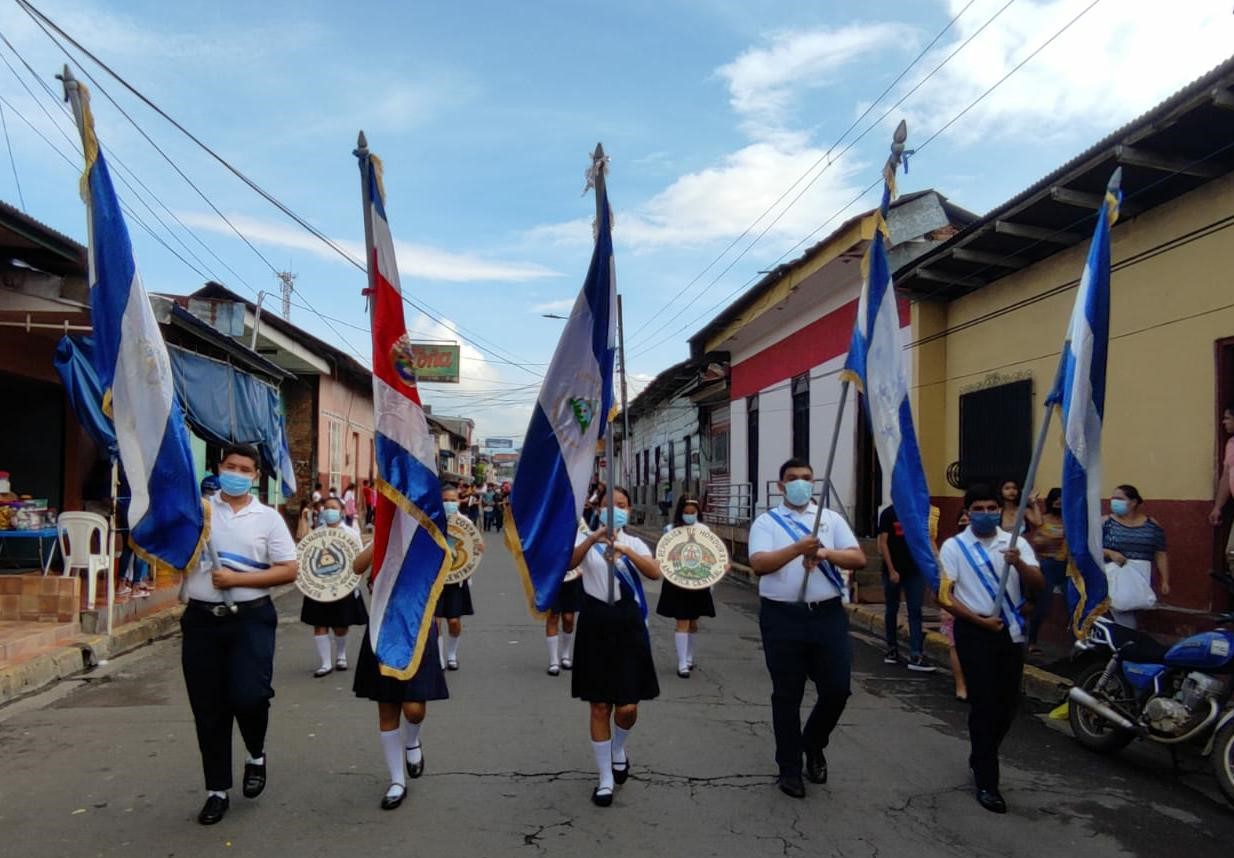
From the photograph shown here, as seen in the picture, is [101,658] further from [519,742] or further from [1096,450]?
[1096,450]

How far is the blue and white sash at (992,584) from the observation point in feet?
16.9

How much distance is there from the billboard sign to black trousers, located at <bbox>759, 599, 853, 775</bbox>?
105 ft

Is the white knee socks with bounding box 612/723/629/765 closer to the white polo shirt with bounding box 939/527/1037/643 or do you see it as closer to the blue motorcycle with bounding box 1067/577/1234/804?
the white polo shirt with bounding box 939/527/1037/643

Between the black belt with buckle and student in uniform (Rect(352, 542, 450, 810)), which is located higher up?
the black belt with buckle

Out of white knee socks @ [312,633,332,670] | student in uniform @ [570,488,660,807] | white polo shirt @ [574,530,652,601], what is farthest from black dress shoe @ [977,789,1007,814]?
white knee socks @ [312,633,332,670]

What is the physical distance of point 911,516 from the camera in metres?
5.20

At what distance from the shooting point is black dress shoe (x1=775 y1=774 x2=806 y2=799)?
17.0ft

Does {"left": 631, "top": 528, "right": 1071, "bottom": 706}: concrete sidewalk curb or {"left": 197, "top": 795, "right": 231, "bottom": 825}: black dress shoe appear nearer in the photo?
{"left": 197, "top": 795, "right": 231, "bottom": 825}: black dress shoe

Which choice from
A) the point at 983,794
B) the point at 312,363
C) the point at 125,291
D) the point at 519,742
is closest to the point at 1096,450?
the point at 983,794

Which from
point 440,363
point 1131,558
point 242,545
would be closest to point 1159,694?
point 1131,558

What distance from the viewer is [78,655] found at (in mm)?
8820

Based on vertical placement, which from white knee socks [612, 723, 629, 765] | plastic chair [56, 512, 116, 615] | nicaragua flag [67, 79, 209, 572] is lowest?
white knee socks [612, 723, 629, 765]

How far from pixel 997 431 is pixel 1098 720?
21.2 feet

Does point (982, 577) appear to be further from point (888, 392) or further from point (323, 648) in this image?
point (323, 648)
